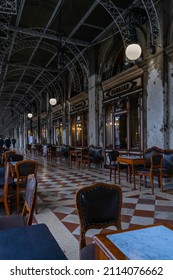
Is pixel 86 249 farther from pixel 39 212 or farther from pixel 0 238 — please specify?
pixel 39 212

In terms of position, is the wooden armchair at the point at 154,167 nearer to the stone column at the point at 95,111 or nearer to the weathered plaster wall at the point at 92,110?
the stone column at the point at 95,111

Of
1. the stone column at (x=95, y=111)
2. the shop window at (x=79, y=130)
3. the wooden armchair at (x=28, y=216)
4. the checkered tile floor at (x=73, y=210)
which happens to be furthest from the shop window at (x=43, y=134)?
the wooden armchair at (x=28, y=216)

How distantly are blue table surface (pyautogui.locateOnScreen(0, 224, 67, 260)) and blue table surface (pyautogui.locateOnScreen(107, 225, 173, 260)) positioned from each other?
32cm

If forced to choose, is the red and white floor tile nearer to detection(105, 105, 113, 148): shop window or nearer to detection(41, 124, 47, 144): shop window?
detection(105, 105, 113, 148): shop window

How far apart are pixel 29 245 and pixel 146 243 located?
659 millimetres

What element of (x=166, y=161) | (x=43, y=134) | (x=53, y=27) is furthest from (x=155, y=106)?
(x=43, y=134)

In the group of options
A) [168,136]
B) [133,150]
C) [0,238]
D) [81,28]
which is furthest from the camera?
[81,28]

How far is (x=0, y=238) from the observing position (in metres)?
1.30

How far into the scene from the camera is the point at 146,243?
1.14 meters

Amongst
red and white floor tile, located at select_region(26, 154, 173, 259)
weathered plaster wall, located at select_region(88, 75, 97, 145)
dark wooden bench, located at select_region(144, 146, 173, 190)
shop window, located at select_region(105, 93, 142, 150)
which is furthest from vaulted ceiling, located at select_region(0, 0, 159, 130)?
red and white floor tile, located at select_region(26, 154, 173, 259)

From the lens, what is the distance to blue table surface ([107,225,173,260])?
3.35ft

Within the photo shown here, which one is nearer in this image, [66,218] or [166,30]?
[66,218]

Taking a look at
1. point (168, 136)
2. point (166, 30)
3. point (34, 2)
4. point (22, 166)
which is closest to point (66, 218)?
point (22, 166)

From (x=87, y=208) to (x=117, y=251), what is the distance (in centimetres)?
76
